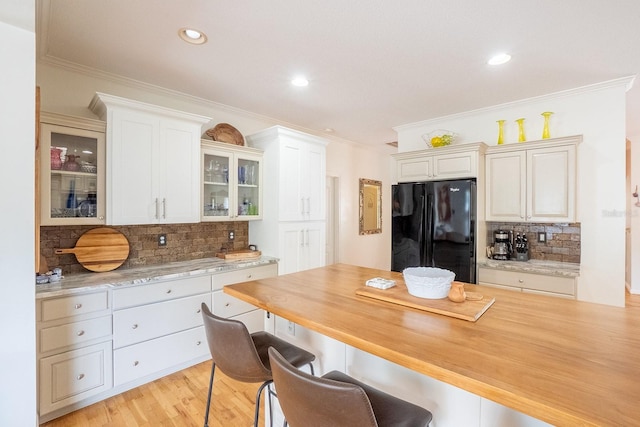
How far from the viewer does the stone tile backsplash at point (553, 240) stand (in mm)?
3145

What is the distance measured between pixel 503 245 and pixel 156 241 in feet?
12.0

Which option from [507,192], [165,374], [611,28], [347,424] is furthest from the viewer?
[507,192]

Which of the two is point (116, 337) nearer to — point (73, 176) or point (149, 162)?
point (73, 176)

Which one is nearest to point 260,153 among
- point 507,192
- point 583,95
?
point 507,192

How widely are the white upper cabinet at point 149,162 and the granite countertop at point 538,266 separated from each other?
3058 millimetres

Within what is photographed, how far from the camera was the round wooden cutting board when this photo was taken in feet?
8.03

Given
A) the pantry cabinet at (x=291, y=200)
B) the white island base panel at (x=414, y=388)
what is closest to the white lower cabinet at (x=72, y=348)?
the white island base panel at (x=414, y=388)

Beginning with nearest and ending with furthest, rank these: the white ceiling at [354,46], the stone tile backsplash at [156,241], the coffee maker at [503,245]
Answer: the white ceiling at [354,46] < the stone tile backsplash at [156,241] < the coffee maker at [503,245]

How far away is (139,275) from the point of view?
2.48m

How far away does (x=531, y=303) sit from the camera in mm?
1405

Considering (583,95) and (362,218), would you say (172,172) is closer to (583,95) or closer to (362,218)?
(362,218)

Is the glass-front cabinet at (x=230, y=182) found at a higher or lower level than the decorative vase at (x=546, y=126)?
lower

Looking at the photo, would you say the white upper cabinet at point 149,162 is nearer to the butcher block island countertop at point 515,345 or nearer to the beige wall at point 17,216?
the beige wall at point 17,216

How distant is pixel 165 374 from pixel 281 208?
73.2 inches
